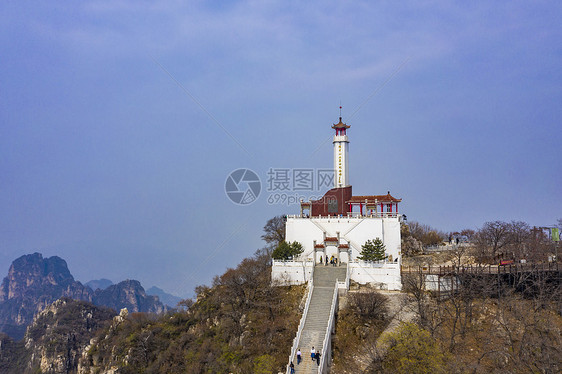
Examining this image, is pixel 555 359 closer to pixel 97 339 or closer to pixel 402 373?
pixel 402 373

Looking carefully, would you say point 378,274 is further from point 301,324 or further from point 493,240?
point 493,240

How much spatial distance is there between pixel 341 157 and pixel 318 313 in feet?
65.0

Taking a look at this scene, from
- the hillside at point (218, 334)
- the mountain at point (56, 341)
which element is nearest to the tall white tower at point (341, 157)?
the hillside at point (218, 334)

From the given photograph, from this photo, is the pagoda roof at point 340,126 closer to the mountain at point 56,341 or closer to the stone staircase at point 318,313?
the stone staircase at point 318,313

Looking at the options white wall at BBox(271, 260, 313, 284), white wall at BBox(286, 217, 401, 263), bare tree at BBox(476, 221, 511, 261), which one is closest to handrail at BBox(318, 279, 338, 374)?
white wall at BBox(271, 260, 313, 284)

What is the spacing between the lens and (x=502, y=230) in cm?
5331

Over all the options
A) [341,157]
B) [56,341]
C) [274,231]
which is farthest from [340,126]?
[56,341]

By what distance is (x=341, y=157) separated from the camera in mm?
49969

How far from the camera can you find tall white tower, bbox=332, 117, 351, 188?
163 feet

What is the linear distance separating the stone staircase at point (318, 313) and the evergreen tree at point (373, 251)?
2.33 metres

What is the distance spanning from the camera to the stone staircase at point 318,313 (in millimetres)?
30828

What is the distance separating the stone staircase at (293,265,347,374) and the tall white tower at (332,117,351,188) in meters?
11.2

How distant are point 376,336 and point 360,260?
919 cm

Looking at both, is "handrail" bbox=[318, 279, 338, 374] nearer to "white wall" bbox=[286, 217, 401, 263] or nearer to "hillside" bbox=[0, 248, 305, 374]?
"hillside" bbox=[0, 248, 305, 374]
